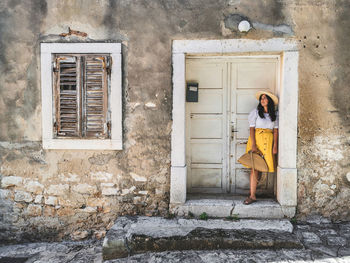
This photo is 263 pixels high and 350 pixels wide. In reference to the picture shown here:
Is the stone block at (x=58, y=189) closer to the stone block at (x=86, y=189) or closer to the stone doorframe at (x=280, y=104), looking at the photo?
the stone block at (x=86, y=189)

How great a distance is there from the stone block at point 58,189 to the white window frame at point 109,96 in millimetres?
587

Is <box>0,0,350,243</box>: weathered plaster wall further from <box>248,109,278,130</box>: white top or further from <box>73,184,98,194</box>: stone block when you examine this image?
<box>248,109,278,130</box>: white top

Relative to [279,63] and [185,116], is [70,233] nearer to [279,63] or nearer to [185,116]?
[185,116]

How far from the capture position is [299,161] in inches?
169

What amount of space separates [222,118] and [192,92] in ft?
2.07

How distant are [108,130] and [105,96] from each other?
499 millimetres

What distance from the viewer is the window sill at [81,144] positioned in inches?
172

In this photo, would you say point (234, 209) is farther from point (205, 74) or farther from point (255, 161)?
point (205, 74)

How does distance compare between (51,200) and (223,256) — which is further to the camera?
(51,200)

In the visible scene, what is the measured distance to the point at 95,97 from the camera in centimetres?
439

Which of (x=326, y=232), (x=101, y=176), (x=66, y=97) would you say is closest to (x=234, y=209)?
(x=326, y=232)

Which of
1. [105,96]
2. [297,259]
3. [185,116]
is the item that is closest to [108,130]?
[105,96]

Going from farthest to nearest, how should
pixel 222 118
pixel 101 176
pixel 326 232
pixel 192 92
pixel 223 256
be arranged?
pixel 222 118 < pixel 192 92 < pixel 101 176 < pixel 326 232 < pixel 223 256

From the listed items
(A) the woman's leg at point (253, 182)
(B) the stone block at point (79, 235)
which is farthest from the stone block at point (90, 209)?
(A) the woman's leg at point (253, 182)
